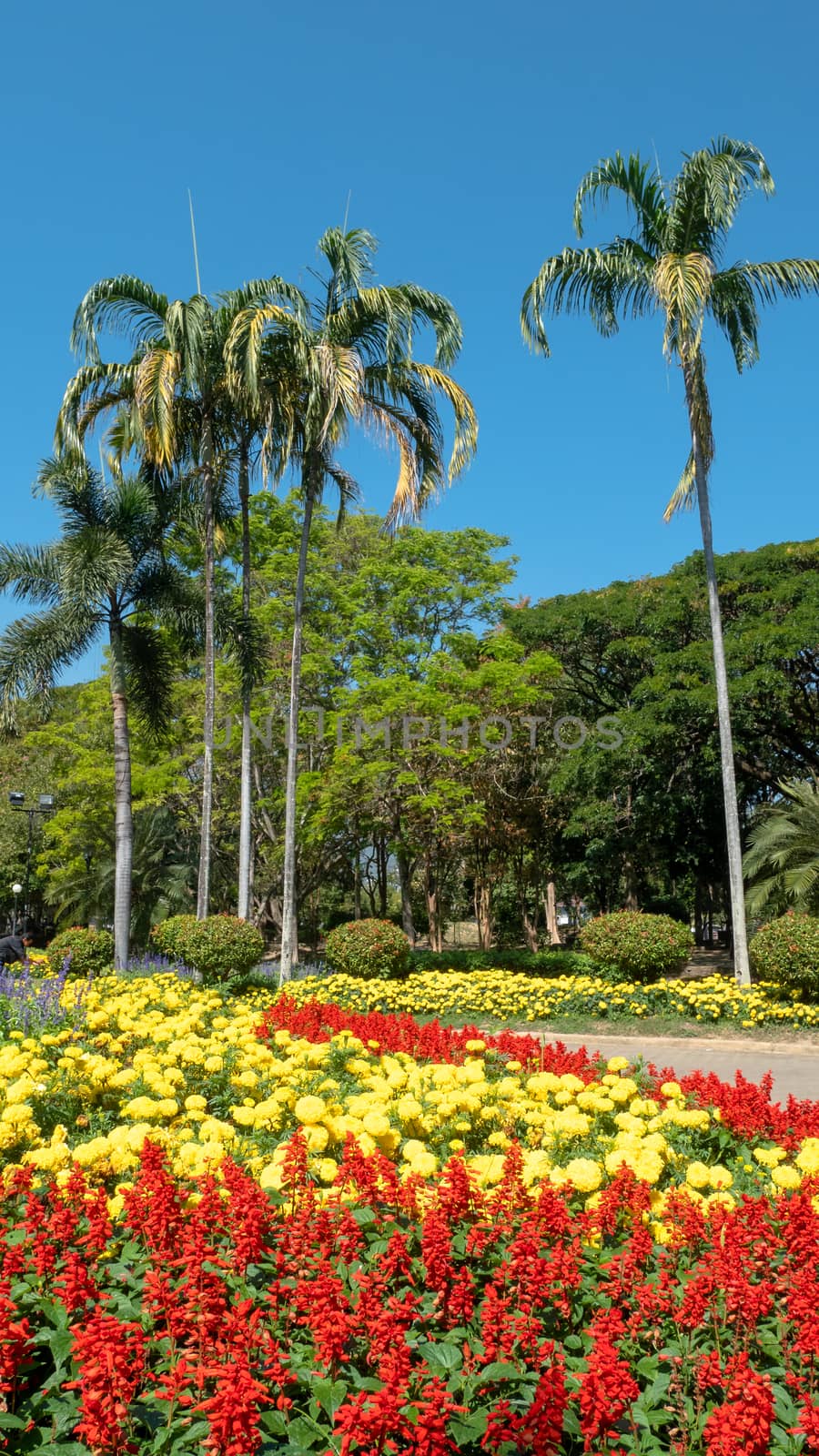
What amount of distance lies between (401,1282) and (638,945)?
966cm

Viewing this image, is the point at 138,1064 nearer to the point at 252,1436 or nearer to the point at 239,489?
the point at 252,1436

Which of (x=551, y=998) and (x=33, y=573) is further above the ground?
(x=33, y=573)

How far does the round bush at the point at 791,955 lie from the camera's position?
1052 cm

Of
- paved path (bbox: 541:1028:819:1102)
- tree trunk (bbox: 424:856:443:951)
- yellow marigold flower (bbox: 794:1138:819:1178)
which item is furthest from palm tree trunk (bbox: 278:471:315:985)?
yellow marigold flower (bbox: 794:1138:819:1178)

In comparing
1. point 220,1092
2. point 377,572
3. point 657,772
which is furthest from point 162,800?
point 220,1092

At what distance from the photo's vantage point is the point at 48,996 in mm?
7074

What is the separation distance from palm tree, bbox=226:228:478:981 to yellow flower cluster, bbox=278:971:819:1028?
1943 mm

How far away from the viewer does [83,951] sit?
12586 millimetres

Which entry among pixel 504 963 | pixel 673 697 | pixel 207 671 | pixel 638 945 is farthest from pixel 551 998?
pixel 207 671

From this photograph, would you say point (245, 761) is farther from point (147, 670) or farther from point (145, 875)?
point (145, 875)

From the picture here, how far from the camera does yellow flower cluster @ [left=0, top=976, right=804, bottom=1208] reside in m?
3.36

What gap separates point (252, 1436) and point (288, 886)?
481 inches

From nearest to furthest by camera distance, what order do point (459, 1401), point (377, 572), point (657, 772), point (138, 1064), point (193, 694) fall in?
point (459, 1401), point (138, 1064), point (657, 772), point (377, 572), point (193, 694)

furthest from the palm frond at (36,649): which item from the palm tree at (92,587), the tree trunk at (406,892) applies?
the tree trunk at (406,892)
